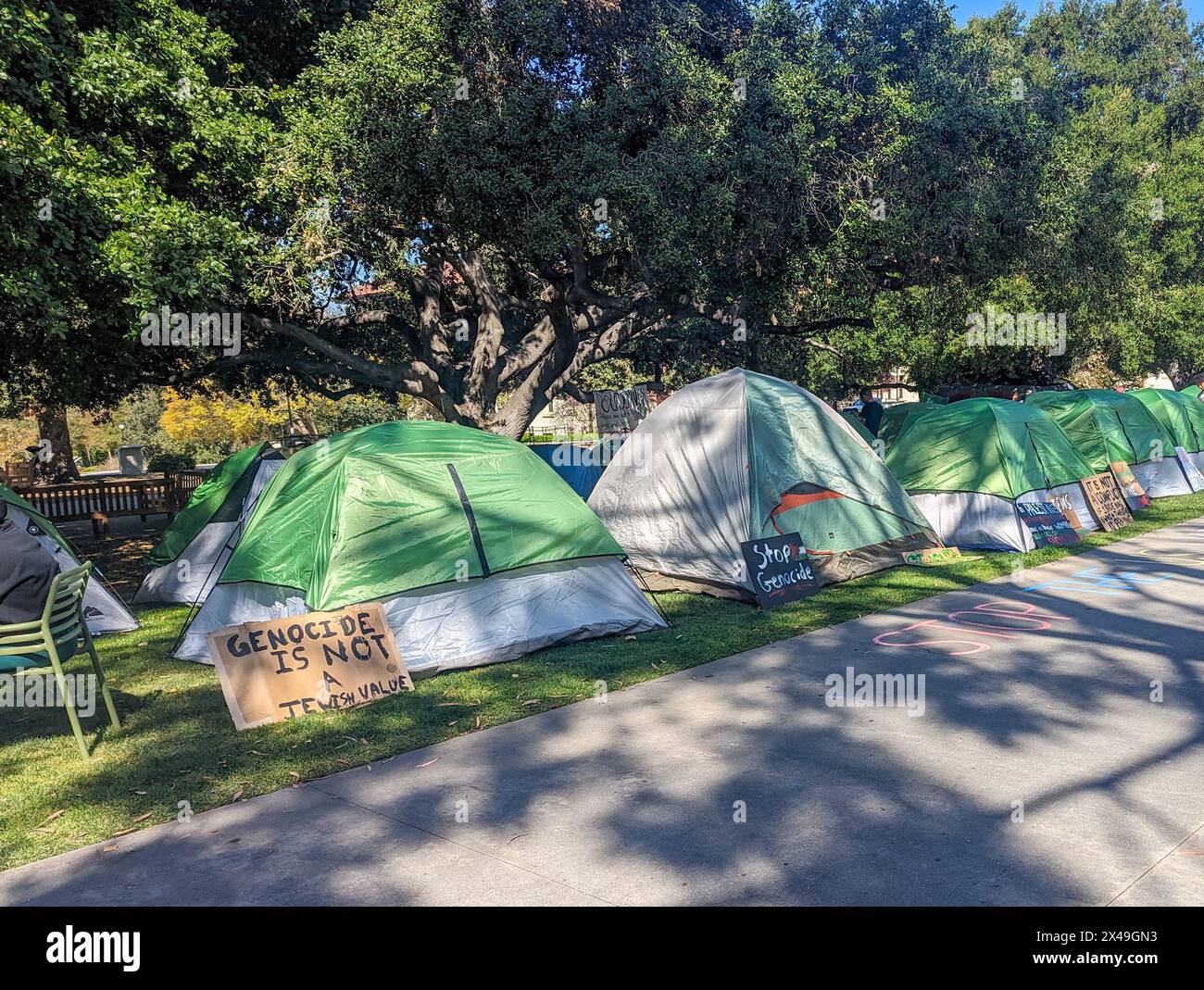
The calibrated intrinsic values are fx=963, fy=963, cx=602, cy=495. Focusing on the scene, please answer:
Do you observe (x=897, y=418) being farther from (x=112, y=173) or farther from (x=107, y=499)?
(x=107, y=499)

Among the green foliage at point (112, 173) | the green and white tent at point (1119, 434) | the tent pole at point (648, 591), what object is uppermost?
the green foliage at point (112, 173)

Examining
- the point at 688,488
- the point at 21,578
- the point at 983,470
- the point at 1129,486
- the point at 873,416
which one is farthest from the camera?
the point at 1129,486

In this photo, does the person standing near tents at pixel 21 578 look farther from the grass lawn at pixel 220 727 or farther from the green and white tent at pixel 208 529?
the green and white tent at pixel 208 529

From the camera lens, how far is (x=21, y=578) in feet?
18.8

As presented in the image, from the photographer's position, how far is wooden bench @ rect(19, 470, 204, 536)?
1836cm

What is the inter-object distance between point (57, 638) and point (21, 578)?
42cm

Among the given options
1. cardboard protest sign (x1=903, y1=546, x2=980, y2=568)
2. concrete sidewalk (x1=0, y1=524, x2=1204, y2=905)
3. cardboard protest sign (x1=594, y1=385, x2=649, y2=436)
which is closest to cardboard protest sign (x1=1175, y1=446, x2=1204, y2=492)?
cardboard protest sign (x1=903, y1=546, x2=980, y2=568)

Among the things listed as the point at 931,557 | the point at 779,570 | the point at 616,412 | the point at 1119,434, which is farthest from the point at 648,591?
the point at 1119,434

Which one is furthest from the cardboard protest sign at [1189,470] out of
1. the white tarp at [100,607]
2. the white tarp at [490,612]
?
the white tarp at [100,607]

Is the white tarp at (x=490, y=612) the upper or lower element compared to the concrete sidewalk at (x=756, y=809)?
upper

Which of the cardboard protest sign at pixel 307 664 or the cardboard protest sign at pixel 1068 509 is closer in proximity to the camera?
the cardboard protest sign at pixel 307 664

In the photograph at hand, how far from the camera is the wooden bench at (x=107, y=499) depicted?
1836cm

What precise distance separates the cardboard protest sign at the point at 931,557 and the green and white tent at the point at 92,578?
871 cm

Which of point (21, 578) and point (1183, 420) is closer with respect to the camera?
point (21, 578)
